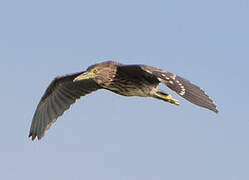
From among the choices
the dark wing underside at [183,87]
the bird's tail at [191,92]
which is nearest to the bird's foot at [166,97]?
the dark wing underside at [183,87]

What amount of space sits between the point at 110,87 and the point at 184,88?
2511 mm

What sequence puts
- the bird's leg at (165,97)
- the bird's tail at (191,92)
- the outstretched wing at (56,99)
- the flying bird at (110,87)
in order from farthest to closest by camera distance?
the outstretched wing at (56,99) < the bird's leg at (165,97) < the flying bird at (110,87) < the bird's tail at (191,92)

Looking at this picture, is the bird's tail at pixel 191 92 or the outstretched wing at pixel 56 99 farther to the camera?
the outstretched wing at pixel 56 99

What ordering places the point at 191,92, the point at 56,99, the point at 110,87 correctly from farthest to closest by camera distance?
the point at 56,99
the point at 110,87
the point at 191,92

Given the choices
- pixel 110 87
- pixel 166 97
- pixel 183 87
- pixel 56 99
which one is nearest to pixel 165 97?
pixel 166 97

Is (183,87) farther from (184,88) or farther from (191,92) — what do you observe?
(191,92)

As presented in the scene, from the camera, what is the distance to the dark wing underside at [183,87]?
1157cm

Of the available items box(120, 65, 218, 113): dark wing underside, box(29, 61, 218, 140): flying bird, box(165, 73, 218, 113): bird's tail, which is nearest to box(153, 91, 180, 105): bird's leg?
box(29, 61, 218, 140): flying bird

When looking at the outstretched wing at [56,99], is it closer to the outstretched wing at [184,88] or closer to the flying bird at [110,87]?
the flying bird at [110,87]

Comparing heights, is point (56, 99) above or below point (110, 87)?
below

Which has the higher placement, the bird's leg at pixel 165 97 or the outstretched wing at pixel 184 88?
the outstretched wing at pixel 184 88

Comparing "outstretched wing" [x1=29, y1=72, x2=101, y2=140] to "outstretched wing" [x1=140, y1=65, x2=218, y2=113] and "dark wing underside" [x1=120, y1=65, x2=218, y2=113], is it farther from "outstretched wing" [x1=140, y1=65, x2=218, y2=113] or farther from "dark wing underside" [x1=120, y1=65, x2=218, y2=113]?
"outstretched wing" [x1=140, y1=65, x2=218, y2=113]

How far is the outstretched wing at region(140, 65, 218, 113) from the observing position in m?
11.6

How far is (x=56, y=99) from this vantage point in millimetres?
15633
